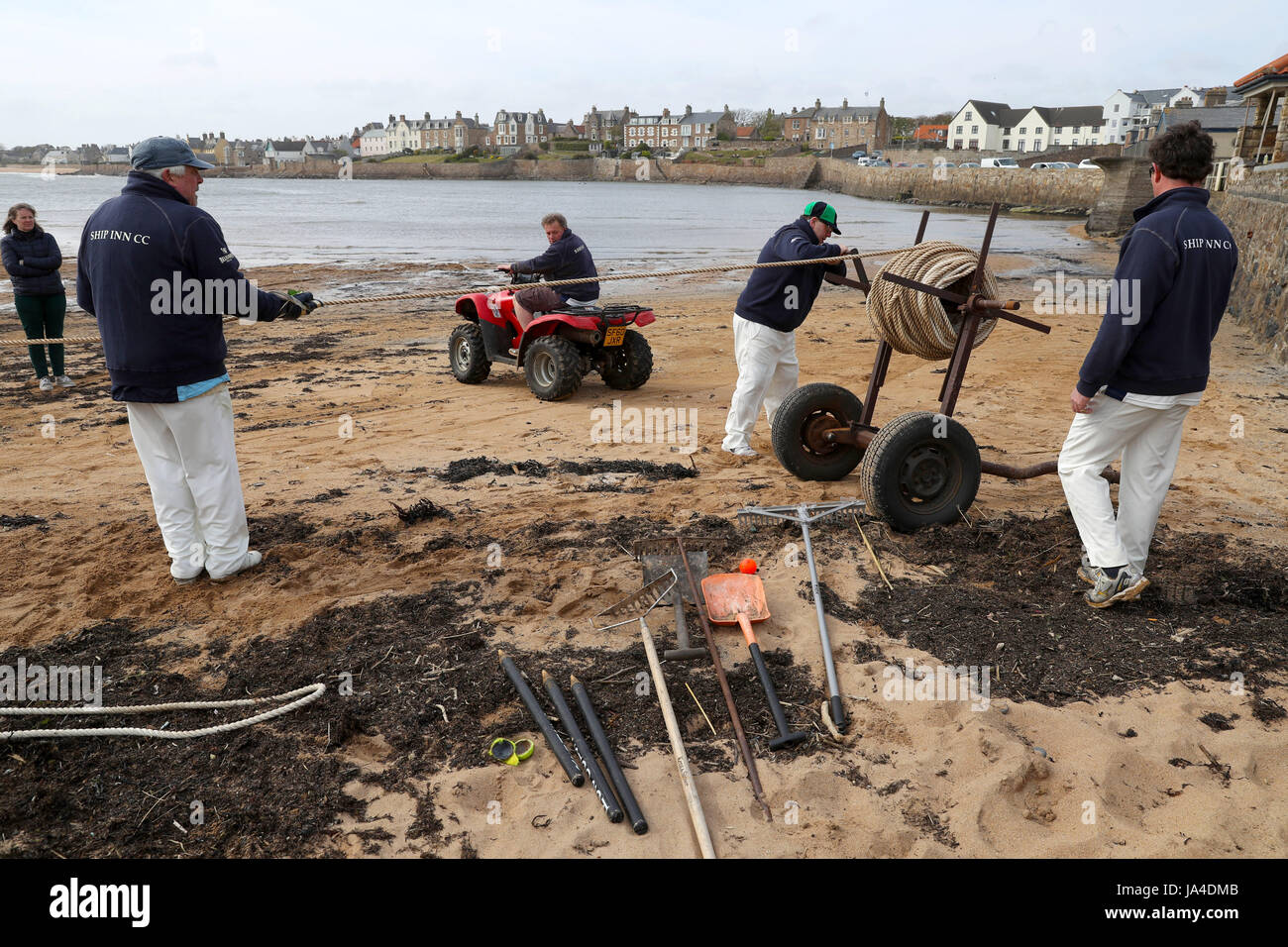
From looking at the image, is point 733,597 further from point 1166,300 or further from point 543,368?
point 543,368

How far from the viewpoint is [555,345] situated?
8.41 meters

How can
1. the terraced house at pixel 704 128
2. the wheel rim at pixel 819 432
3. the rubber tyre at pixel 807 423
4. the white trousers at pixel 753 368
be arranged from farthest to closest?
the terraced house at pixel 704 128 → the white trousers at pixel 753 368 → the wheel rim at pixel 819 432 → the rubber tyre at pixel 807 423

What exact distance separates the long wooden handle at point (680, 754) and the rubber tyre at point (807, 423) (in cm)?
246

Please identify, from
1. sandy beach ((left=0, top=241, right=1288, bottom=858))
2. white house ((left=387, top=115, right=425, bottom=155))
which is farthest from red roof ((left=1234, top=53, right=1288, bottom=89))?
white house ((left=387, top=115, right=425, bottom=155))

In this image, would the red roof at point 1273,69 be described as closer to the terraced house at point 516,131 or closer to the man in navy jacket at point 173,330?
the man in navy jacket at point 173,330

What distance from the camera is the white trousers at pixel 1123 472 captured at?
164 inches

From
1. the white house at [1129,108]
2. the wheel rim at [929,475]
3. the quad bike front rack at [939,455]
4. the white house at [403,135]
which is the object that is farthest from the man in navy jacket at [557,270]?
the white house at [403,135]

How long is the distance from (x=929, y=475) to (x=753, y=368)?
75.3 inches

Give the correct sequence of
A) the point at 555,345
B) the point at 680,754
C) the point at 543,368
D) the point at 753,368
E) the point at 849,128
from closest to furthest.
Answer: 1. the point at 680,754
2. the point at 753,368
3. the point at 555,345
4. the point at 543,368
5. the point at 849,128

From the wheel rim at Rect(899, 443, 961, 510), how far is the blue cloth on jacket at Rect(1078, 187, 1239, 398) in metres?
1.17

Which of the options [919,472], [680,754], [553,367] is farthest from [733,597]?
[553,367]

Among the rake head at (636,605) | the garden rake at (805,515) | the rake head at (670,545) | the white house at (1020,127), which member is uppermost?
the white house at (1020,127)

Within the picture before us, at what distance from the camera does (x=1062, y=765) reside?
3.18 metres

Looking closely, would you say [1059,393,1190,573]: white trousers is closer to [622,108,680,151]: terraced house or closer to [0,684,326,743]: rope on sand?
[0,684,326,743]: rope on sand
